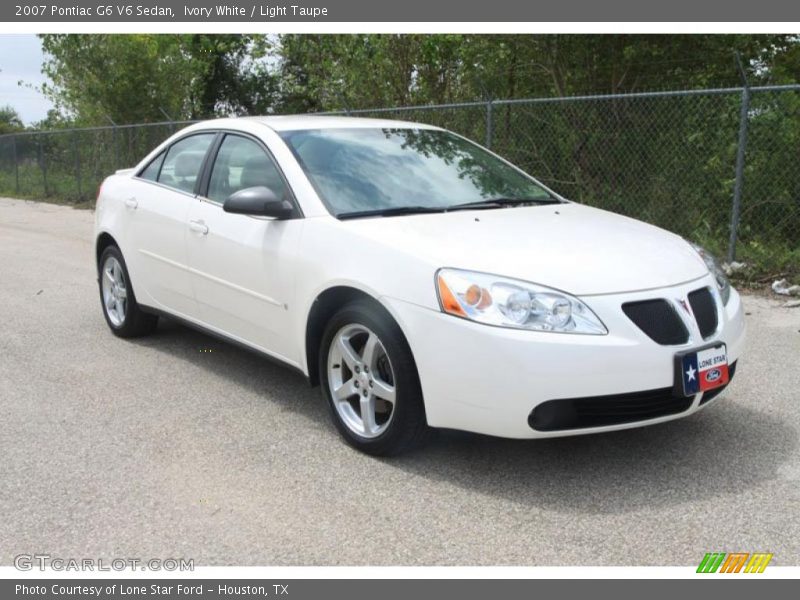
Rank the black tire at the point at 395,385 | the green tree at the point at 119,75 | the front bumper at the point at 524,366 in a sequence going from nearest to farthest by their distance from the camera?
the front bumper at the point at 524,366
the black tire at the point at 395,385
the green tree at the point at 119,75

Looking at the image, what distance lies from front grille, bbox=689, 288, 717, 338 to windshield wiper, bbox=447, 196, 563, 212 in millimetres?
1289

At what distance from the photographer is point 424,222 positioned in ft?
14.5

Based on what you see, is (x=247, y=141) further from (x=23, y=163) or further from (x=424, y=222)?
(x=23, y=163)

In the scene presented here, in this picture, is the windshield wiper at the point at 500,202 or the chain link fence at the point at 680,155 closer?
the windshield wiper at the point at 500,202

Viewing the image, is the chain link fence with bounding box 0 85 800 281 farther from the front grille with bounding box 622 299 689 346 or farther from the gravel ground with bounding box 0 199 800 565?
the front grille with bounding box 622 299 689 346

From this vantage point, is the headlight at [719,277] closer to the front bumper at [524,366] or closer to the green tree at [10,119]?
the front bumper at [524,366]

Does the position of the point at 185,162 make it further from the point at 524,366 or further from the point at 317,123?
the point at 524,366

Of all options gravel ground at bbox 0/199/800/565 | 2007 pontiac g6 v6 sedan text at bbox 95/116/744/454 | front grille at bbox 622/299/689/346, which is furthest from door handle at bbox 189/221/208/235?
front grille at bbox 622/299/689/346

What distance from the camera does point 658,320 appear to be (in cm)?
379

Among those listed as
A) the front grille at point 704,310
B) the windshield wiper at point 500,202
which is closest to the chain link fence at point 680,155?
the windshield wiper at point 500,202

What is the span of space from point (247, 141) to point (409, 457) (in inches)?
87.6

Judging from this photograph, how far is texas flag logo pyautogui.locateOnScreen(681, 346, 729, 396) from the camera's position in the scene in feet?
12.4

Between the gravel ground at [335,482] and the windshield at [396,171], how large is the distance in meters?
1.24

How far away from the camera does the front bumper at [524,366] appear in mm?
3590
